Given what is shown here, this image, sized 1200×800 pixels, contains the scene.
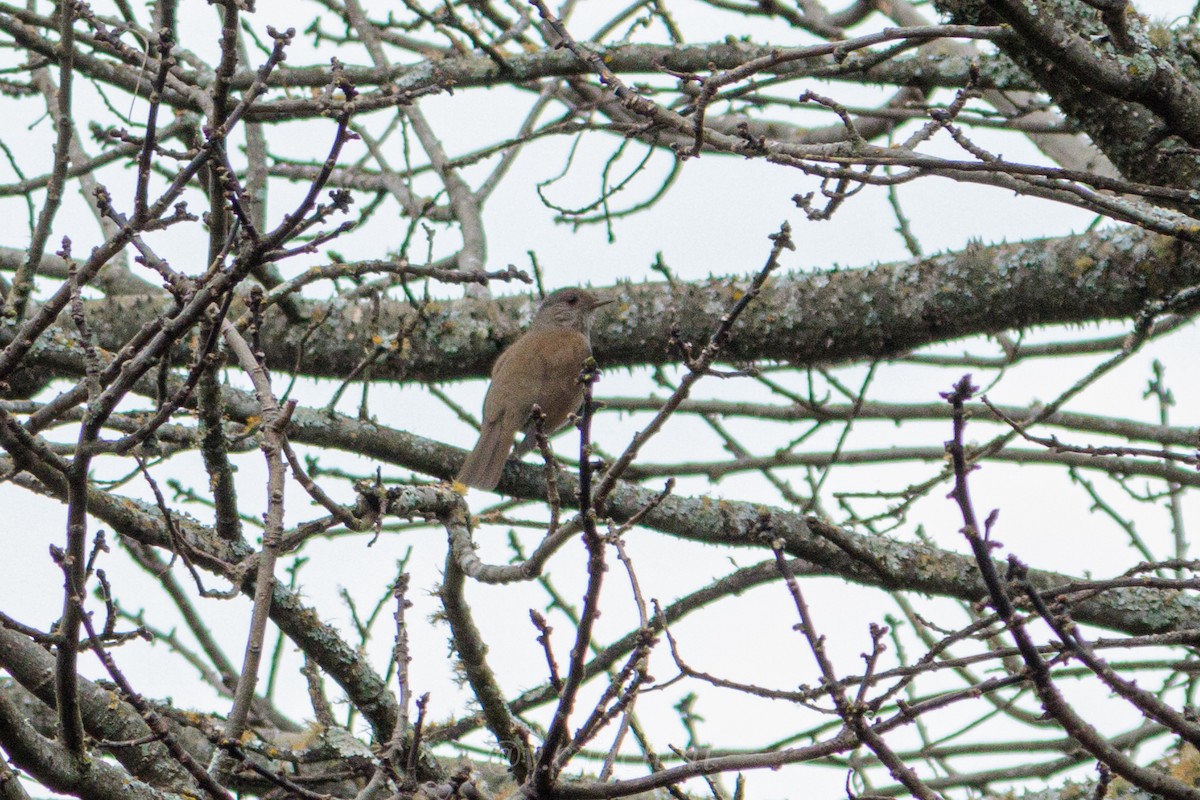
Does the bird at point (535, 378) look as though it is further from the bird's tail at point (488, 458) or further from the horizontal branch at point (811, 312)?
the horizontal branch at point (811, 312)

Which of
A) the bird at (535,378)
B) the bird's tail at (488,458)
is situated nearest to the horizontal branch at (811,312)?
the bird at (535,378)

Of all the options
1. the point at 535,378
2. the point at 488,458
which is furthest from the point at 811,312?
the point at 535,378

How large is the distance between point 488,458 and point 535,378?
42.3 inches

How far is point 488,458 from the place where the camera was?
6484mm

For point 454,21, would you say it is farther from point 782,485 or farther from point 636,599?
point 636,599

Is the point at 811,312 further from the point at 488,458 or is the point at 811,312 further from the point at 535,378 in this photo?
the point at 535,378

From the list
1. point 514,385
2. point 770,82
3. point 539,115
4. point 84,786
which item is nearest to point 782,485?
point 514,385

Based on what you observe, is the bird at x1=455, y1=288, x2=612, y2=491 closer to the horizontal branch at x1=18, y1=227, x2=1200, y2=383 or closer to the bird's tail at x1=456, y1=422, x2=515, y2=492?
the bird's tail at x1=456, y1=422, x2=515, y2=492

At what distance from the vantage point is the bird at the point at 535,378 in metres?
6.52

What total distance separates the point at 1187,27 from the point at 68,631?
4.12 m

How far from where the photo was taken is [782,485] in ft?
23.0

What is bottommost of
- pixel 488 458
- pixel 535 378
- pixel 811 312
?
pixel 488 458

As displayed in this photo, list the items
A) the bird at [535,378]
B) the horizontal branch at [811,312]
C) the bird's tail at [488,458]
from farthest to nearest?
1. the bird at [535,378]
2. the bird's tail at [488,458]
3. the horizontal branch at [811,312]

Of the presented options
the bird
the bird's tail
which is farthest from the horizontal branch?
the bird's tail
